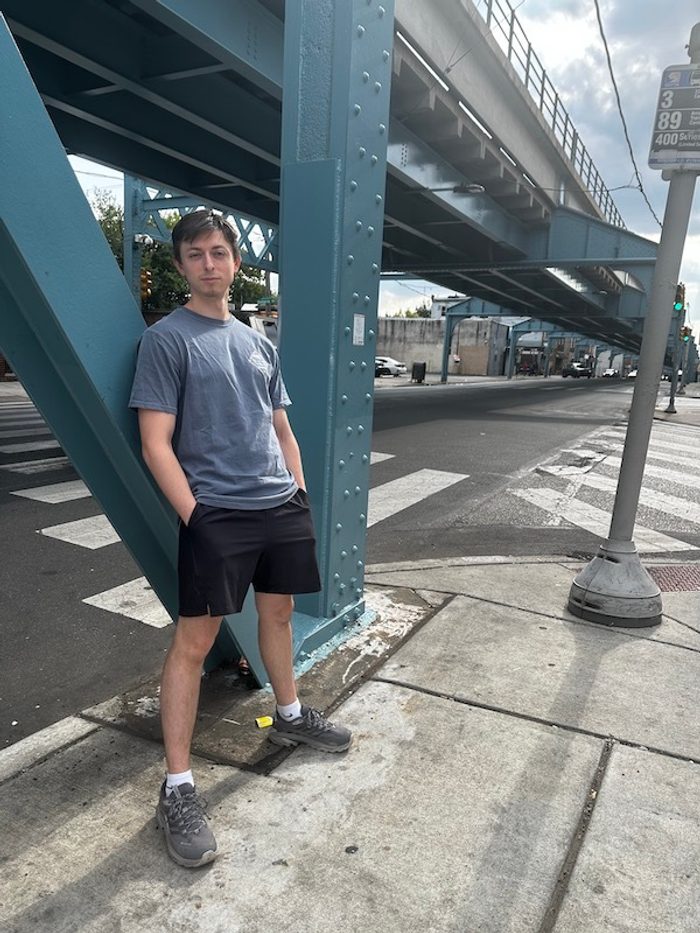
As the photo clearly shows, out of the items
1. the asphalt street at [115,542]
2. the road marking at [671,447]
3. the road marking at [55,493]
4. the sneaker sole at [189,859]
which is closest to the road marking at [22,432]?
the asphalt street at [115,542]

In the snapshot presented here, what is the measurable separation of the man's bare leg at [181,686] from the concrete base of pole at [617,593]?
8.83 feet

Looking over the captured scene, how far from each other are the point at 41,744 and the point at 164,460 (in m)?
1.43

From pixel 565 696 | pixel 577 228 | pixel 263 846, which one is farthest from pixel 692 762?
pixel 577 228

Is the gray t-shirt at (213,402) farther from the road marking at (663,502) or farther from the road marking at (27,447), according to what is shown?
the road marking at (27,447)

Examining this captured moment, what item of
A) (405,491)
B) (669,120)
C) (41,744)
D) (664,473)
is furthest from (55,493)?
(664,473)

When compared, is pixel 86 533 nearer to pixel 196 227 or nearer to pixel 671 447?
pixel 196 227

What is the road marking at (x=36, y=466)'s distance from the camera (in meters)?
8.57

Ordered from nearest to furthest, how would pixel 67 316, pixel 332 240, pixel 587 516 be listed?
pixel 67 316 < pixel 332 240 < pixel 587 516

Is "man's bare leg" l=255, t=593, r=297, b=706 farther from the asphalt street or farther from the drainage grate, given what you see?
the drainage grate

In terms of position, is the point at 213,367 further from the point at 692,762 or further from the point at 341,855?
the point at 692,762

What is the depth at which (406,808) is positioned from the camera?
2.39 m

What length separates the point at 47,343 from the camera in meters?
2.21

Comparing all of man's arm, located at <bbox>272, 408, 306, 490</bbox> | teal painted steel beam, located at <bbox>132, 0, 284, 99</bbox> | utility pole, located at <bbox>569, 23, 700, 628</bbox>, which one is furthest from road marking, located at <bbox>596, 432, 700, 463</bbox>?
man's arm, located at <bbox>272, 408, 306, 490</bbox>

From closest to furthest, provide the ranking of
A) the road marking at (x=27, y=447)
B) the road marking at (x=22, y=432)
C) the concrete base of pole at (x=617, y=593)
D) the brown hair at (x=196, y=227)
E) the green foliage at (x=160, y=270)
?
the brown hair at (x=196, y=227), the concrete base of pole at (x=617, y=593), the road marking at (x=27, y=447), the road marking at (x=22, y=432), the green foliage at (x=160, y=270)
